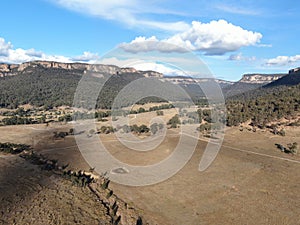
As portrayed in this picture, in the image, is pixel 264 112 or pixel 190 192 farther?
pixel 264 112

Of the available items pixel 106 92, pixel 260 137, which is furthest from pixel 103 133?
pixel 106 92

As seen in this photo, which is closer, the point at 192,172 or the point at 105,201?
the point at 105,201

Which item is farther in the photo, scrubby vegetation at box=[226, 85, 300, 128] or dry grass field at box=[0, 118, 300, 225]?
scrubby vegetation at box=[226, 85, 300, 128]

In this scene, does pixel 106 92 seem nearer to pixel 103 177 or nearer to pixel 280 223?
pixel 103 177

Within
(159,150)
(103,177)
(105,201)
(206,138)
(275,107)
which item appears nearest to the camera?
(105,201)

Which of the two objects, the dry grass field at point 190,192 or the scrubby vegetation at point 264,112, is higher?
the scrubby vegetation at point 264,112

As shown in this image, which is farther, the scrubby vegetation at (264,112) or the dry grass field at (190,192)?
the scrubby vegetation at (264,112)

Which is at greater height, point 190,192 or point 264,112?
point 264,112

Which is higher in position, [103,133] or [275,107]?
[275,107]

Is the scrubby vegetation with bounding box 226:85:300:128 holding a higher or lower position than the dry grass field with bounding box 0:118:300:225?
higher

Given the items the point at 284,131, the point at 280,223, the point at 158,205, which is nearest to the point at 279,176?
the point at 280,223

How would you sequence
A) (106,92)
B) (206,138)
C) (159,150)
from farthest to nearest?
(106,92), (206,138), (159,150)
